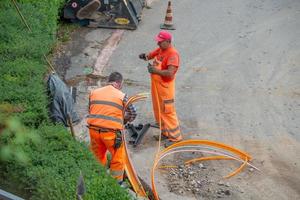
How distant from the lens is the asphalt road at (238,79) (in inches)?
384

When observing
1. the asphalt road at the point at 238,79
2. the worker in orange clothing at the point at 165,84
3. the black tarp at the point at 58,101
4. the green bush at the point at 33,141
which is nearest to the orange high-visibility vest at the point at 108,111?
the green bush at the point at 33,141

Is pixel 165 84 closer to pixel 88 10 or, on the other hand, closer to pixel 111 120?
pixel 111 120

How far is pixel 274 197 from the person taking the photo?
8.85m

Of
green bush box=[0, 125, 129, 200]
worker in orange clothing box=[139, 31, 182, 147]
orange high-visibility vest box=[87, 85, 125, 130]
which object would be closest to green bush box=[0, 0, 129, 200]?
green bush box=[0, 125, 129, 200]

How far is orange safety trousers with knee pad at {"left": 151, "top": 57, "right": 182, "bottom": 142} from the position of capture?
992cm

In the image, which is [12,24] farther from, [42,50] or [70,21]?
[70,21]

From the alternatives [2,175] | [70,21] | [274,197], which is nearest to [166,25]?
[70,21]

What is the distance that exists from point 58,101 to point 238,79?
4.73m

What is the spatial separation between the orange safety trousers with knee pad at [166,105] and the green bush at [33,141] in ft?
6.43

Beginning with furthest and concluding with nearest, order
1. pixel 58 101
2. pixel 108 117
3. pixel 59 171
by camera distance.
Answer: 1. pixel 58 101
2. pixel 108 117
3. pixel 59 171

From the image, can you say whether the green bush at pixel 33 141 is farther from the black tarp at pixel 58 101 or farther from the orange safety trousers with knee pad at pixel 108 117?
the orange safety trousers with knee pad at pixel 108 117

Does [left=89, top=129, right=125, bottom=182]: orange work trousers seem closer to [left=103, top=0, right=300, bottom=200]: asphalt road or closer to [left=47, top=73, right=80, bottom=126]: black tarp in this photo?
[left=103, top=0, right=300, bottom=200]: asphalt road

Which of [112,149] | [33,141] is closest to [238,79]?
[112,149]

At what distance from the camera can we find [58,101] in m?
9.42
